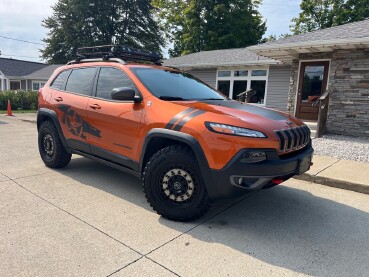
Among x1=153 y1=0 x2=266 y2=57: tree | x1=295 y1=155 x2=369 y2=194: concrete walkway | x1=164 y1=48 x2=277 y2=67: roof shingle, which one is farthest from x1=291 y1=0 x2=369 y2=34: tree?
x1=295 y1=155 x2=369 y2=194: concrete walkway

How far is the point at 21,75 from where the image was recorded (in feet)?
111

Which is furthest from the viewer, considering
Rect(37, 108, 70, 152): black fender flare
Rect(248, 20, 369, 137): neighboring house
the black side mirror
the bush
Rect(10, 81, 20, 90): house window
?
Rect(10, 81, 20, 90): house window

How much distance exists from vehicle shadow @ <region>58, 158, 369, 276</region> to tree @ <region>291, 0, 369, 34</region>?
3237 centimetres

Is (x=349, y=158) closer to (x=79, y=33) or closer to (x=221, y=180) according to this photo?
(x=221, y=180)

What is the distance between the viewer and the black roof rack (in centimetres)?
443

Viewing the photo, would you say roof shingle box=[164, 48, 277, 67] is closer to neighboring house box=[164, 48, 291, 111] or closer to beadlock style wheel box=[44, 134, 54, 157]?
neighboring house box=[164, 48, 291, 111]

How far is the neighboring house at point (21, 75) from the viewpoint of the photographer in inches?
1298

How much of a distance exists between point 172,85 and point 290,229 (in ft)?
7.49

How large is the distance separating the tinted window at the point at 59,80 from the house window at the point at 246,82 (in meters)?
10.0

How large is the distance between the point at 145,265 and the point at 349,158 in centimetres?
545

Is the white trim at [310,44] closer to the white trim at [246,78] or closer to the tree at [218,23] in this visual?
the white trim at [246,78]

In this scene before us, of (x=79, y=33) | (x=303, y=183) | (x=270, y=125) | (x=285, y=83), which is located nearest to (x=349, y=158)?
(x=303, y=183)

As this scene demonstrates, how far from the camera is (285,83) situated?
13.5m

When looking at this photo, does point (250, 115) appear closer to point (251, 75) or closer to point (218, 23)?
point (251, 75)
